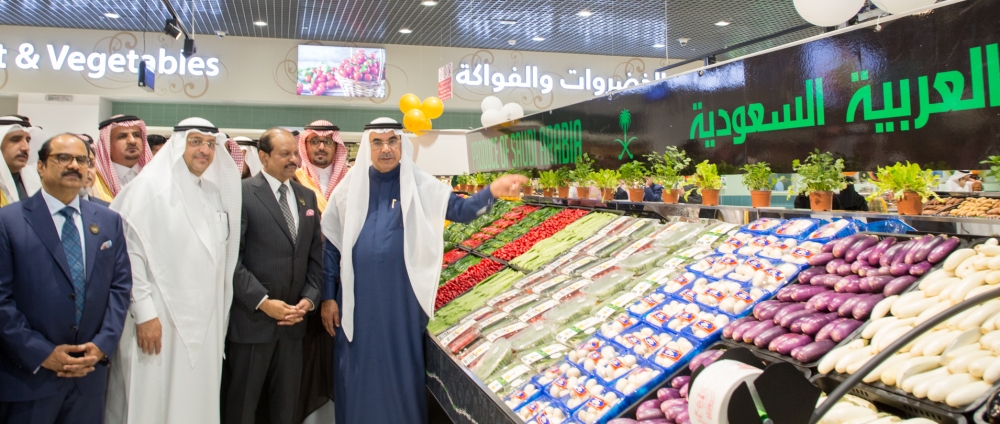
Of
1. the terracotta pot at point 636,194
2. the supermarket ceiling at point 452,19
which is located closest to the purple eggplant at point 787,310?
the terracotta pot at point 636,194

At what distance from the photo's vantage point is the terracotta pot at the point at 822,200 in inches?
93.4

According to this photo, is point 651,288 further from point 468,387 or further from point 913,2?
point 913,2

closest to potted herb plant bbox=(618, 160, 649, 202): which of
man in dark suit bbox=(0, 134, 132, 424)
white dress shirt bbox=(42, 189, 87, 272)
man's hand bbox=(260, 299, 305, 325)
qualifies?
man's hand bbox=(260, 299, 305, 325)

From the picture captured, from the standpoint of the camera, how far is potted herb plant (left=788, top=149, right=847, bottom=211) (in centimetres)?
235

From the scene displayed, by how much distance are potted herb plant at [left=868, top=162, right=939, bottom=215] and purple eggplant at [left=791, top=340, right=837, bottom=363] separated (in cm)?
82

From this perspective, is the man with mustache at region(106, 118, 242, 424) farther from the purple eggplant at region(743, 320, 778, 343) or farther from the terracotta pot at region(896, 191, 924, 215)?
the terracotta pot at region(896, 191, 924, 215)

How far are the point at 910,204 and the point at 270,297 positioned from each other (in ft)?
9.34

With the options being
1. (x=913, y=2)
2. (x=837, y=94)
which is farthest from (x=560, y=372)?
(x=913, y=2)

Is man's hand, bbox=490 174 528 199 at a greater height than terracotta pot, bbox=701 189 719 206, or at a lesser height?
greater

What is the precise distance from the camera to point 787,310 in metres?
1.86

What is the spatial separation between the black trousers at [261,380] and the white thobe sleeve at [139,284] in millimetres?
496

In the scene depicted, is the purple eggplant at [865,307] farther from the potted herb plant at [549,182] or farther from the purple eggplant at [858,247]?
the potted herb plant at [549,182]

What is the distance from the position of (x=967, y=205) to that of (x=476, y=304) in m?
4.98

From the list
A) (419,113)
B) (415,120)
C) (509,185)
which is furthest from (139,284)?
(419,113)
